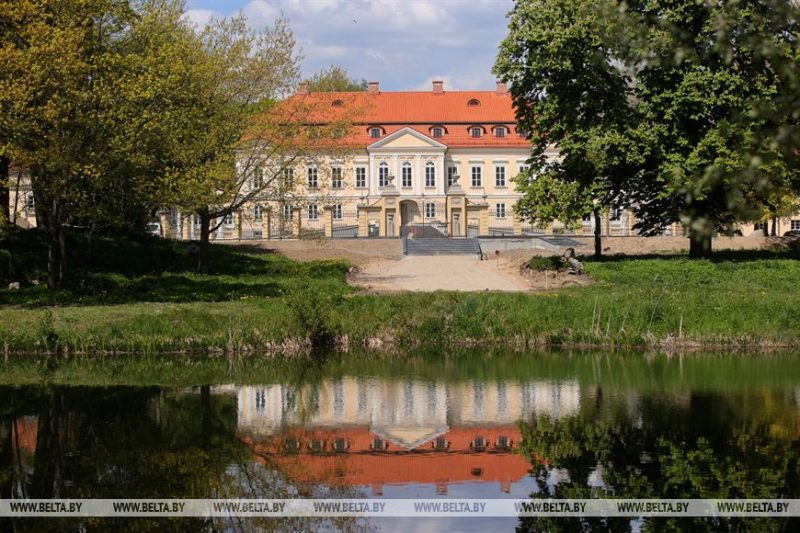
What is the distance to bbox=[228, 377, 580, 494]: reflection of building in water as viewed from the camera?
13.6 m

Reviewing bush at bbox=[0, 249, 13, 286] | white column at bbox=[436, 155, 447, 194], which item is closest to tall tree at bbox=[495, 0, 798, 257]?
bush at bbox=[0, 249, 13, 286]

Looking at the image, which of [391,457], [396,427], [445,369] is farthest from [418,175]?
[391,457]

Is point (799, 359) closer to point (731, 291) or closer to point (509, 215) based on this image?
point (731, 291)

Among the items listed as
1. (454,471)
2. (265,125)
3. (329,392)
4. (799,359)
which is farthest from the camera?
(265,125)

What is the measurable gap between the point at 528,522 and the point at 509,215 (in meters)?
63.7

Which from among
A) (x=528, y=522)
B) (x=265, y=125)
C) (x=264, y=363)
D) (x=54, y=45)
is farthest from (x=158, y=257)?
(x=528, y=522)

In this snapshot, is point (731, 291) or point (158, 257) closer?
point (731, 291)

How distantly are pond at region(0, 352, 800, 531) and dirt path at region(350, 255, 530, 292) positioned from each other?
13233mm

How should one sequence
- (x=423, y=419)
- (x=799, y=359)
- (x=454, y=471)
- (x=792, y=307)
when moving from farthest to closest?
(x=792, y=307) < (x=799, y=359) < (x=423, y=419) < (x=454, y=471)

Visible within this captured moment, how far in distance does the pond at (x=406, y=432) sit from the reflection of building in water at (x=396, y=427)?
5 cm

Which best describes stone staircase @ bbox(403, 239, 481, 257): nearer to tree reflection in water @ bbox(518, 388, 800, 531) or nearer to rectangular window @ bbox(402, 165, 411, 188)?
rectangular window @ bbox(402, 165, 411, 188)

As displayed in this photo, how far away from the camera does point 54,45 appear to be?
2619 cm

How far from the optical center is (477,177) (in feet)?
252

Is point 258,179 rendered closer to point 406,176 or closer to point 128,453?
point 128,453
